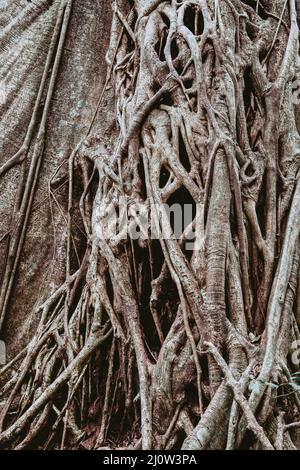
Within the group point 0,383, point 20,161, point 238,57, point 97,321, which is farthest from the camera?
point 20,161

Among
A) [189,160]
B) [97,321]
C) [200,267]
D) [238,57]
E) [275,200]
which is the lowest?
[97,321]

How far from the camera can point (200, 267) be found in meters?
2.45

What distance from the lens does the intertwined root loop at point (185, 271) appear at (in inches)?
87.2

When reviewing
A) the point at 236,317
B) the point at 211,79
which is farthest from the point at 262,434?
the point at 211,79

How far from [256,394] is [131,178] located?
4.47 ft

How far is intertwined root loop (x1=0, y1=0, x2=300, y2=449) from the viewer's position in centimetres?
221

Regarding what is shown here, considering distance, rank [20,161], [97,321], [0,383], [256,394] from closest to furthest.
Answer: [256,394] → [97,321] → [0,383] → [20,161]

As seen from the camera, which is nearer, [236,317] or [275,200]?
[236,317]

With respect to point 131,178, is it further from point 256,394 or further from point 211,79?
point 256,394

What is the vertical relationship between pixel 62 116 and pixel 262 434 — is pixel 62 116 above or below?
above

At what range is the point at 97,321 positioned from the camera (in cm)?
270

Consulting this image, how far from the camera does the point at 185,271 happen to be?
2432mm

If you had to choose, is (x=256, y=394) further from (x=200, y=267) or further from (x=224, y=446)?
(x=200, y=267)

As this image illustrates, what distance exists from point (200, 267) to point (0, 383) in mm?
1304
